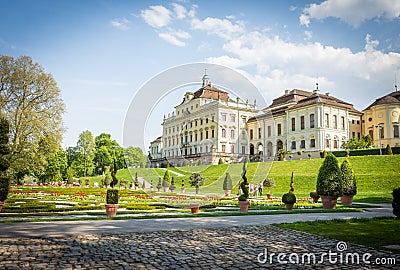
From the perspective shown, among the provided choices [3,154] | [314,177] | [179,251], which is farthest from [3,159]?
[314,177]

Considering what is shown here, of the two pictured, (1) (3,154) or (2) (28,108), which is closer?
(1) (3,154)

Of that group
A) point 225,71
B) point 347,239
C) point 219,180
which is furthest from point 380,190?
point 347,239

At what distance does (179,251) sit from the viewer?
19.8 feet

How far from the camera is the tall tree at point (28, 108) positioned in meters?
24.2

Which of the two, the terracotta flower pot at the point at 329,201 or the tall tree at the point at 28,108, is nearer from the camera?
the terracotta flower pot at the point at 329,201

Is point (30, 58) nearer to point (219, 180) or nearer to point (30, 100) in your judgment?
point (30, 100)

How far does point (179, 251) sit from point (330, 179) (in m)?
11.5

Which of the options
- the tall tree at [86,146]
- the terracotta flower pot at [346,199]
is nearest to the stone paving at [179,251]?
the terracotta flower pot at [346,199]

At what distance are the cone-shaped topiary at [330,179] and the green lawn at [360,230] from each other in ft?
15.5

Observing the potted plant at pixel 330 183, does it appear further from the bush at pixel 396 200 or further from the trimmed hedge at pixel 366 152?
the trimmed hedge at pixel 366 152

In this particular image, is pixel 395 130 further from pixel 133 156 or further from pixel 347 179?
pixel 133 156

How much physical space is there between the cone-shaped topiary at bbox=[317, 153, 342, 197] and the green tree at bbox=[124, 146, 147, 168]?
823 cm

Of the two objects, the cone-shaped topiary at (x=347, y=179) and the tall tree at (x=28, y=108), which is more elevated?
the tall tree at (x=28, y=108)

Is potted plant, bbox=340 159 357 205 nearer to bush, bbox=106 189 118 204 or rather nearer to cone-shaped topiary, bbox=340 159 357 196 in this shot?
cone-shaped topiary, bbox=340 159 357 196
